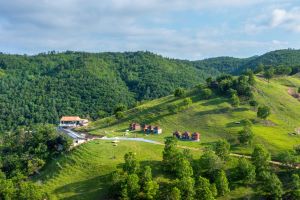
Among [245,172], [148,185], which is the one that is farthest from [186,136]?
[148,185]

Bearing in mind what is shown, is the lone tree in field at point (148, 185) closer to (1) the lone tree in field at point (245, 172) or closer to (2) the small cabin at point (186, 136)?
(1) the lone tree in field at point (245, 172)

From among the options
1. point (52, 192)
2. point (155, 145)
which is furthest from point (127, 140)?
point (52, 192)

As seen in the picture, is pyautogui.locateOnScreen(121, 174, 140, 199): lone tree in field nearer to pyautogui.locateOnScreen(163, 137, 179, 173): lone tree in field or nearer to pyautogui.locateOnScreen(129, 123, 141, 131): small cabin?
pyautogui.locateOnScreen(163, 137, 179, 173): lone tree in field

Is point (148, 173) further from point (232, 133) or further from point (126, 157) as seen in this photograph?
point (232, 133)

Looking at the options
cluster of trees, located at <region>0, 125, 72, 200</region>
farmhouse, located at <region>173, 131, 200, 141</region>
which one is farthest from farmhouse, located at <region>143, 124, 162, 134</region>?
cluster of trees, located at <region>0, 125, 72, 200</region>

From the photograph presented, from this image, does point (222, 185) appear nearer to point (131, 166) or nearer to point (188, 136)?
point (131, 166)
